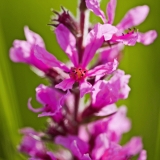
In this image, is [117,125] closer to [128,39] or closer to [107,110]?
[107,110]

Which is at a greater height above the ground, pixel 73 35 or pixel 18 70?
pixel 73 35

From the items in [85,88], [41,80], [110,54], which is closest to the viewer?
[85,88]

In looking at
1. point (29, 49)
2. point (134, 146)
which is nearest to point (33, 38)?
point (29, 49)

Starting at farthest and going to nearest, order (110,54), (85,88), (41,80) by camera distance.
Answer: (41,80)
(110,54)
(85,88)

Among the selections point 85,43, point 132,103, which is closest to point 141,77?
point 132,103

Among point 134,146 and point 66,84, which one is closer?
point 66,84

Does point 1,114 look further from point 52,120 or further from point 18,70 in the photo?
point 18,70
